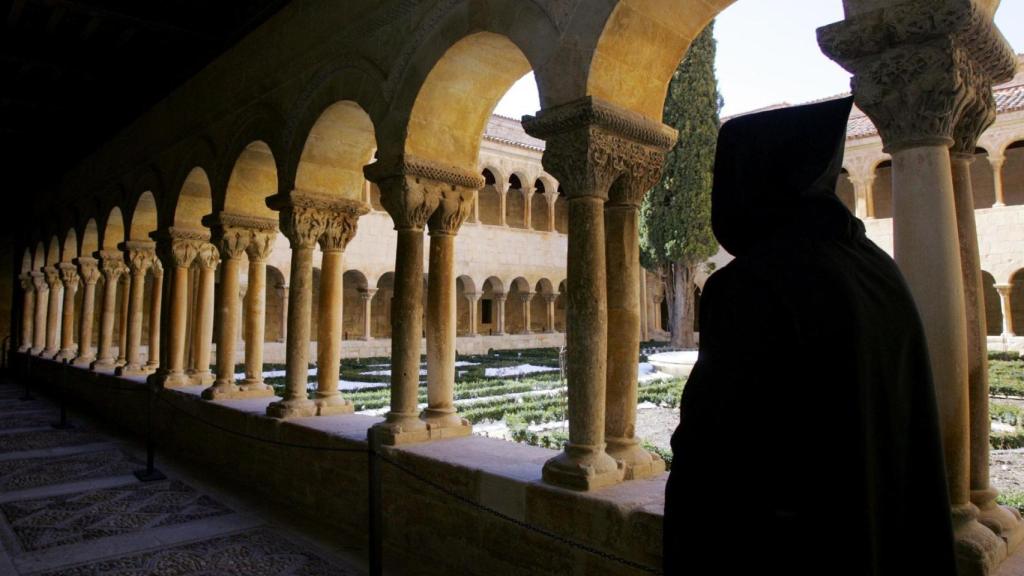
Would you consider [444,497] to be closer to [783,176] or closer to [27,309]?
[783,176]

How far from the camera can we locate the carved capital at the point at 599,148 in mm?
3291

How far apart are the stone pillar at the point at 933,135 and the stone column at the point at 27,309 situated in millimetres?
17238

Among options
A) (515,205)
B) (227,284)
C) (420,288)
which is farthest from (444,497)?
(515,205)

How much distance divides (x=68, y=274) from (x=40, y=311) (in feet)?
8.92

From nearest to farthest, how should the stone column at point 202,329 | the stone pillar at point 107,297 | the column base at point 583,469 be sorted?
the column base at point 583,469, the stone column at point 202,329, the stone pillar at point 107,297

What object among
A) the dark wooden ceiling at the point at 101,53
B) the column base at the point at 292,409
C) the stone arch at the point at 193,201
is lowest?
Answer: the column base at the point at 292,409

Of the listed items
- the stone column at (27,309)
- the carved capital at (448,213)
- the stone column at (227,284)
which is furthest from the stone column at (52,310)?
the carved capital at (448,213)

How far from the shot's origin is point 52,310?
13.8 metres

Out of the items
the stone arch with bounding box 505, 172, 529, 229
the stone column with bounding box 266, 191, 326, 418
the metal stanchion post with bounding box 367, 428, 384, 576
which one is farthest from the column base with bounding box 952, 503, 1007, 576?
the stone arch with bounding box 505, 172, 529, 229

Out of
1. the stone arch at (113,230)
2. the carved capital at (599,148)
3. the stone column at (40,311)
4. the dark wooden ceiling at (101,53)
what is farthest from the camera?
the stone column at (40,311)

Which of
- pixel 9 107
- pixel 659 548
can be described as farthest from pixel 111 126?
pixel 659 548

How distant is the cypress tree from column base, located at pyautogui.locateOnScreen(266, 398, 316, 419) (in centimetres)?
1372

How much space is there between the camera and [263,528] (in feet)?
15.3

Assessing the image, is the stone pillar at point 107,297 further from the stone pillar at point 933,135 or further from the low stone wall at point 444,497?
the stone pillar at point 933,135
